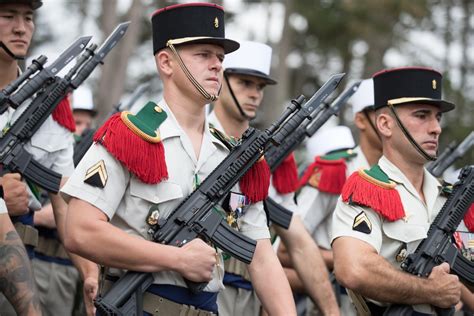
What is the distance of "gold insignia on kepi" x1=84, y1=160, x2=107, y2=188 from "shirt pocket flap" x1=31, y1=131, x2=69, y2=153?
189cm

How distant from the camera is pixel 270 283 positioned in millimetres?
4945

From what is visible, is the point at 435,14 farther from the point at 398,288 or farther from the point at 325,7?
the point at 398,288

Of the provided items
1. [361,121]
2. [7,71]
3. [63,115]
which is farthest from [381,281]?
[361,121]

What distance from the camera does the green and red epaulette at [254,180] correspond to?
16.5ft

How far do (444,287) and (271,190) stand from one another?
2.18 m

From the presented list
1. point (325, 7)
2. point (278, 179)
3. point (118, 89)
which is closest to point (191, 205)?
point (278, 179)

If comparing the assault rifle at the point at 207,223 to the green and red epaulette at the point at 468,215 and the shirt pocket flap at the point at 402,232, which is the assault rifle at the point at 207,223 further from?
the green and red epaulette at the point at 468,215

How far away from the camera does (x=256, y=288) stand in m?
5.01

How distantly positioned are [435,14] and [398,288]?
23325 millimetres

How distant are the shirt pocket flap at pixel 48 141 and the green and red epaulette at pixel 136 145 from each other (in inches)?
69.7

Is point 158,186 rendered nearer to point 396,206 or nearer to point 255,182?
point 255,182

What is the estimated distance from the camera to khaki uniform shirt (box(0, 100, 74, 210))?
627cm

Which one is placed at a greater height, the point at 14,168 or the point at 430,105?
the point at 430,105

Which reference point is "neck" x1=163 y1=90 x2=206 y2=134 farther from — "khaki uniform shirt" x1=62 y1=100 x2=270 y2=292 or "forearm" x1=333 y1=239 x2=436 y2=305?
"forearm" x1=333 y1=239 x2=436 y2=305
